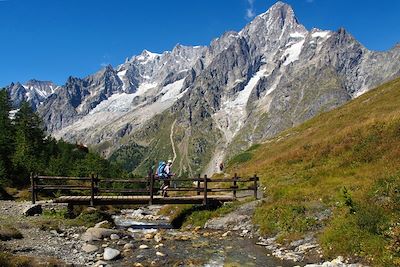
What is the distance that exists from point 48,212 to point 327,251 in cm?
2351

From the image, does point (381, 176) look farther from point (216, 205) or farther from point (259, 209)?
point (216, 205)

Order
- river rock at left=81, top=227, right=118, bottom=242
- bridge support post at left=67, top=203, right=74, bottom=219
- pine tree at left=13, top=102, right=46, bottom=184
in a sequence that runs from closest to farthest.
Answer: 1. river rock at left=81, top=227, right=118, bottom=242
2. bridge support post at left=67, top=203, right=74, bottom=219
3. pine tree at left=13, top=102, right=46, bottom=184

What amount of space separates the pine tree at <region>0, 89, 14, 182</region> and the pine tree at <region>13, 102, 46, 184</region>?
1168 mm

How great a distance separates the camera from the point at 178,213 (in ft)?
121

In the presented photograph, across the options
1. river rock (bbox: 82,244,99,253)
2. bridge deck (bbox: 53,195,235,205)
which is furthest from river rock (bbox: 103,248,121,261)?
bridge deck (bbox: 53,195,235,205)

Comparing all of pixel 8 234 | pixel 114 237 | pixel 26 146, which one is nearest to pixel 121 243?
pixel 114 237

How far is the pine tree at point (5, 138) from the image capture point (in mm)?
63428

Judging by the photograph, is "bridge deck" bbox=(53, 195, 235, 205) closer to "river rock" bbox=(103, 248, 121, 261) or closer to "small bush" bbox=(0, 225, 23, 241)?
"small bush" bbox=(0, 225, 23, 241)

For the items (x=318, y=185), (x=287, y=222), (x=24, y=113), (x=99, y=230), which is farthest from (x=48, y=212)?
(x=24, y=113)

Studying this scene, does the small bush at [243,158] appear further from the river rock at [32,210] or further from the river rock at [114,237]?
the river rock at [114,237]

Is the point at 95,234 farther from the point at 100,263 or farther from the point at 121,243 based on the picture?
the point at 100,263

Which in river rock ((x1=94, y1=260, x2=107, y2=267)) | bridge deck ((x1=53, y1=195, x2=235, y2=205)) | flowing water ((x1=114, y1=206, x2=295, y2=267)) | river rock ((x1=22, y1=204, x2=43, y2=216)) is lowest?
flowing water ((x1=114, y1=206, x2=295, y2=267))

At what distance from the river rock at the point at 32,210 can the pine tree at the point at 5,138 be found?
27.3 meters

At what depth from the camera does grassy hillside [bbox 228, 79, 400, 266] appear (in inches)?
731
